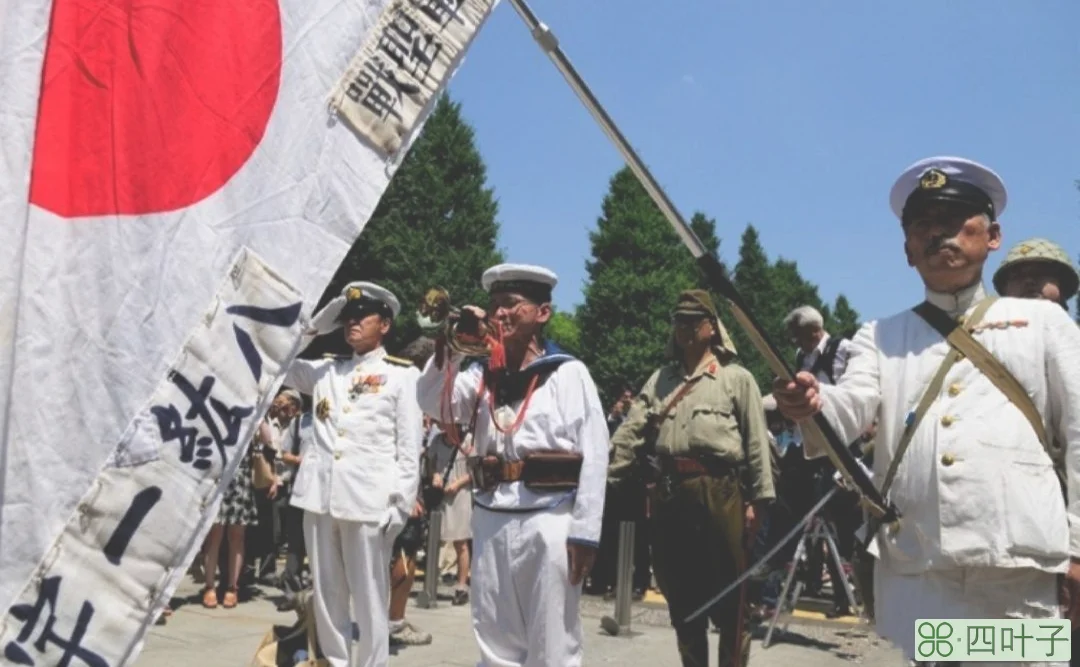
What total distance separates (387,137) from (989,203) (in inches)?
83.4

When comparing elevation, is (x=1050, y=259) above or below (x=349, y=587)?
above

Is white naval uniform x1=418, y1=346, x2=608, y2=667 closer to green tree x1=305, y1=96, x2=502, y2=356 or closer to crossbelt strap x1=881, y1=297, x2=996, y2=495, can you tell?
crossbelt strap x1=881, y1=297, x2=996, y2=495

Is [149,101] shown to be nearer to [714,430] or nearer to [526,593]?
[526,593]

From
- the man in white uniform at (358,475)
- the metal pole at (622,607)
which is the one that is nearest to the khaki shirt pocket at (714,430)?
the man in white uniform at (358,475)

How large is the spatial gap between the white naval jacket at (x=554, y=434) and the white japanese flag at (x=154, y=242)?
102 inches

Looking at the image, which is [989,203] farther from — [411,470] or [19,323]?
[411,470]

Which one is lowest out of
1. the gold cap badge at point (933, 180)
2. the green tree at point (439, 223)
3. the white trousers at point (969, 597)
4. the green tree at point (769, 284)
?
the white trousers at point (969, 597)

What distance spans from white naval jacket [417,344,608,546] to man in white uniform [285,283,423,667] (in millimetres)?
1338

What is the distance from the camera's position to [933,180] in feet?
10.2

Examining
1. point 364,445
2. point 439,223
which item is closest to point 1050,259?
point 364,445

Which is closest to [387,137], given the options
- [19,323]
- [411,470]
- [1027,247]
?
[19,323]

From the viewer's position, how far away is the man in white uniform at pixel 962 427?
2.79m

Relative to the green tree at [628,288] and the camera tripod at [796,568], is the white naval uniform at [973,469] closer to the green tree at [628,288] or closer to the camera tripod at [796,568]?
the camera tripod at [796,568]

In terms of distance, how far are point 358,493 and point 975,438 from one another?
12.3 ft
